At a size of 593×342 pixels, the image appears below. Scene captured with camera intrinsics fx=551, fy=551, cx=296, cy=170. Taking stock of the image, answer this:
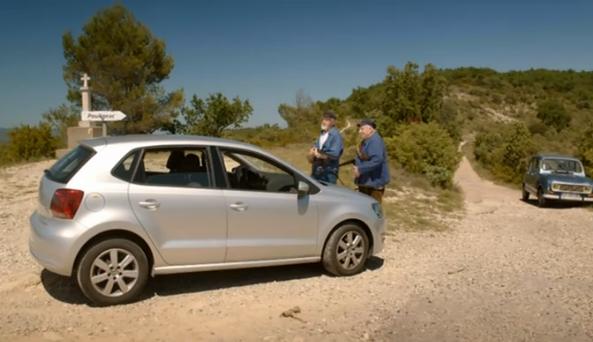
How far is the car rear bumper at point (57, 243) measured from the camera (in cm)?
489

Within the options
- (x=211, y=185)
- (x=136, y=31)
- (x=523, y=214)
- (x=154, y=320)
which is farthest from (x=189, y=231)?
(x=136, y=31)

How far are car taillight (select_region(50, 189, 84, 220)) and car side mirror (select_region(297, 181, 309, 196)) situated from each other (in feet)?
7.33

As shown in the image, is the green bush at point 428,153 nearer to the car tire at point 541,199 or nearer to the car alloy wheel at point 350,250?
the car tire at point 541,199

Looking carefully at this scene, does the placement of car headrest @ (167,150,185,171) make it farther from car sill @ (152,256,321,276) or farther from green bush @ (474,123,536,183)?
green bush @ (474,123,536,183)

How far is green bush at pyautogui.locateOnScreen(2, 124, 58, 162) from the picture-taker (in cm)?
2409

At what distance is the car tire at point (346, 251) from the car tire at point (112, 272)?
212cm

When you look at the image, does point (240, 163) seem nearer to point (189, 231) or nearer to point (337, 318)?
point (189, 231)

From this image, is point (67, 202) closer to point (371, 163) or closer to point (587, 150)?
point (371, 163)

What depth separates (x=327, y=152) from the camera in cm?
805

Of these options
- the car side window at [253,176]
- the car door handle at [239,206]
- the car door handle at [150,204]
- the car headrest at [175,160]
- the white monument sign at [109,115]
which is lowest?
the car door handle at [239,206]

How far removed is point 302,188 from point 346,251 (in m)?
1.05

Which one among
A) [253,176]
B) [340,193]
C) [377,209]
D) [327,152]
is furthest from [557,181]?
[253,176]

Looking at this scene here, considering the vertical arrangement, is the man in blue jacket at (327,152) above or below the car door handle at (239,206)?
above

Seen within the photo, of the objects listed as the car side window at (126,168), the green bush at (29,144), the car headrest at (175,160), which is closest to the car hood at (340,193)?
the car headrest at (175,160)
